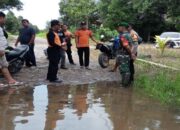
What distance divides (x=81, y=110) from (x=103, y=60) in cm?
650

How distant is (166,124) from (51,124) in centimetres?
182

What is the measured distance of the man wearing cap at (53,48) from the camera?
10.7 meters

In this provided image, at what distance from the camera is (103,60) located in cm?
1423

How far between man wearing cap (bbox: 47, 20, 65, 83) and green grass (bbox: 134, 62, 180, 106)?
2.12 metres

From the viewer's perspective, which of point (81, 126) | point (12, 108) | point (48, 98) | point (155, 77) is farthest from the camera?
point (155, 77)

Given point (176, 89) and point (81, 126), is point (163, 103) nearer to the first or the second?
point (176, 89)

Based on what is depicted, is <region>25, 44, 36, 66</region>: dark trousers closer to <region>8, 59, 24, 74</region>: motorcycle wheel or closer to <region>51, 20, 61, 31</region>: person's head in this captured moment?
<region>8, 59, 24, 74</region>: motorcycle wheel

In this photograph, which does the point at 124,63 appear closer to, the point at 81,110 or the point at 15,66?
the point at 81,110

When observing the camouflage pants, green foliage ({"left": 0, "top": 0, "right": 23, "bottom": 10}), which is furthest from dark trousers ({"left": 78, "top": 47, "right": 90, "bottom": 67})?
green foliage ({"left": 0, "top": 0, "right": 23, "bottom": 10})

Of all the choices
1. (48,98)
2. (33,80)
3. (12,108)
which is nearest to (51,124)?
(12,108)

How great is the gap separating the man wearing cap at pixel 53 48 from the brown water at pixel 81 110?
0.78 m

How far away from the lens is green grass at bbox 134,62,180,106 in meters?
8.80

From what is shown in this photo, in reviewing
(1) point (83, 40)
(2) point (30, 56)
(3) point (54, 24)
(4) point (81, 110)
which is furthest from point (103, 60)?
(4) point (81, 110)

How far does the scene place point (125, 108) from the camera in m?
8.05
